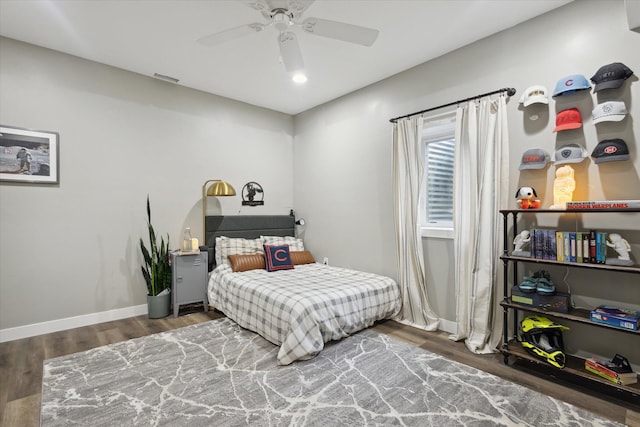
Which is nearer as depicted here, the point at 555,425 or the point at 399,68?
the point at 555,425

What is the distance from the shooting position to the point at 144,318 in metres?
3.69

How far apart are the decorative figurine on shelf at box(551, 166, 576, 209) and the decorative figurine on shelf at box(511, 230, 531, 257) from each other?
0.30 m

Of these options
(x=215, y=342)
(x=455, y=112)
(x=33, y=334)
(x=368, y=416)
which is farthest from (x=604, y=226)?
(x=33, y=334)

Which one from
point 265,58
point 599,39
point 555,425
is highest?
point 265,58

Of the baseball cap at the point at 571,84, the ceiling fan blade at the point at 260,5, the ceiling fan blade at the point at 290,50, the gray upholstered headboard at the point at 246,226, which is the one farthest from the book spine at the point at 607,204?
the gray upholstered headboard at the point at 246,226

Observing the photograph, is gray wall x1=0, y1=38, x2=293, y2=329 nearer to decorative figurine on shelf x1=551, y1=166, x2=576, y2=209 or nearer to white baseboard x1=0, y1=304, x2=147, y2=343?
white baseboard x1=0, y1=304, x2=147, y2=343

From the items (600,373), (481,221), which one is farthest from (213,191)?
(600,373)

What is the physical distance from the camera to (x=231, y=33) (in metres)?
2.22

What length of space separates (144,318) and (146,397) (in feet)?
5.95

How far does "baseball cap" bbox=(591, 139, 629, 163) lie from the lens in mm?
2176

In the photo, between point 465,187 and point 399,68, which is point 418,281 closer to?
point 465,187

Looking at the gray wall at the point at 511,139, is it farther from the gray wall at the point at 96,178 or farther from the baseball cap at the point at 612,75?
the gray wall at the point at 96,178

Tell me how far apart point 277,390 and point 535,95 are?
3018mm

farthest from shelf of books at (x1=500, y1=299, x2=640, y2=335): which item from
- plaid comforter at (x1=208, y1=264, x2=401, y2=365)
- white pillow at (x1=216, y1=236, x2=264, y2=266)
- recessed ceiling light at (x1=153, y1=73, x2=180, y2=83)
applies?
recessed ceiling light at (x1=153, y1=73, x2=180, y2=83)
